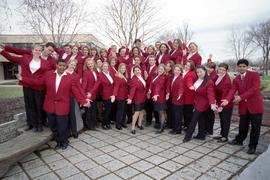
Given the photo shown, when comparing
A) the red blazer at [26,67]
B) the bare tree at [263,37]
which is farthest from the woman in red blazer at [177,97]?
the bare tree at [263,37]

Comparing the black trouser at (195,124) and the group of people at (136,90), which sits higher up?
the group of people at (136,90)

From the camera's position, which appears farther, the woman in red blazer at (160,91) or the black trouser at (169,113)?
the black trouser at (169,113)

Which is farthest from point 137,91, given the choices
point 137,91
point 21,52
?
point 21,52

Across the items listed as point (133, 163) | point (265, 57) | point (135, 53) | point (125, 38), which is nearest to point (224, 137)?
point (133, 163)

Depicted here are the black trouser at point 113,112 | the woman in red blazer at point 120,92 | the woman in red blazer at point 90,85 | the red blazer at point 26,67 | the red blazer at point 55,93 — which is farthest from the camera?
the black trouser at point 113,112

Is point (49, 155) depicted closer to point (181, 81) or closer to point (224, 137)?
point (181, 81)

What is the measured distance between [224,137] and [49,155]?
13.0 ft

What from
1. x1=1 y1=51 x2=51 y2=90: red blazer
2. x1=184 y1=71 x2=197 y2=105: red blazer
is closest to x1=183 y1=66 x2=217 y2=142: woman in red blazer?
x1=184 y1=71 x2=197 y2=105: red blazer

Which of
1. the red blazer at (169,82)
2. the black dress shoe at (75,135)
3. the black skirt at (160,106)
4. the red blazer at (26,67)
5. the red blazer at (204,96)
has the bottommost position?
the black dress shoe at (75,135)

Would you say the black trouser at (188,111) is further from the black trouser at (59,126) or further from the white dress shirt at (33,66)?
the white dress shirt at (33,66)

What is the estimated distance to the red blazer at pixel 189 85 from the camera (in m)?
5.60

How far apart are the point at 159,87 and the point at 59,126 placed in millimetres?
2705

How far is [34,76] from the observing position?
16.2 feet

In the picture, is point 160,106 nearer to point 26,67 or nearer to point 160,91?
point 160,91
